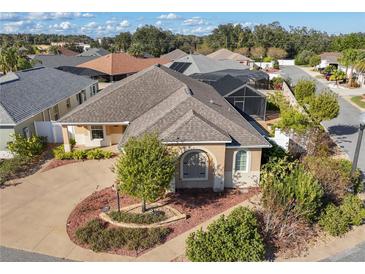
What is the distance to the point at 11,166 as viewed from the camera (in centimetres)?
2053

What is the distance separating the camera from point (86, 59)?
69438mm

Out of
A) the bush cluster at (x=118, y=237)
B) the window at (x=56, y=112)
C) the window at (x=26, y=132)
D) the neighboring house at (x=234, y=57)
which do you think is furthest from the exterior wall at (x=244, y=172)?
the neighboring house at (x=234, y=57)

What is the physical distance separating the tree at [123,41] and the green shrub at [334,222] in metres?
110

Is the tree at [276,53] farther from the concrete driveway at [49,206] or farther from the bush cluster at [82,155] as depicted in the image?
the concrete driveway at [49,206]

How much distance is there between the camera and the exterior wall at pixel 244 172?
1759cm

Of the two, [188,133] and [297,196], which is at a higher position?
[188,133]

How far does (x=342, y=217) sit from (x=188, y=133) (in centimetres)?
857

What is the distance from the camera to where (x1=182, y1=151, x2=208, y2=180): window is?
56.2 ft

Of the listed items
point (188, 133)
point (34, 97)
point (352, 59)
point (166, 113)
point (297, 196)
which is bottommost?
point (297, 196)

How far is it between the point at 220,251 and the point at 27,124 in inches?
730

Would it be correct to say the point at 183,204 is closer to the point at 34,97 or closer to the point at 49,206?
the point at 49,206

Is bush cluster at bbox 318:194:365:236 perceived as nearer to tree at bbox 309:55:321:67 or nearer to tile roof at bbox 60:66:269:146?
tile roof at bbox 60:66:269:146

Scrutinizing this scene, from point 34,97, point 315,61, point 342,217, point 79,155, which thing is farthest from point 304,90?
point 315,61

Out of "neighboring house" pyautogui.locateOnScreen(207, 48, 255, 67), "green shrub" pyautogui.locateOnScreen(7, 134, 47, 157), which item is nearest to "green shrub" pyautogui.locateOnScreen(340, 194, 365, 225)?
"green shrub" pyautogui.locateOnScreen(7, 134, 47, 157)
